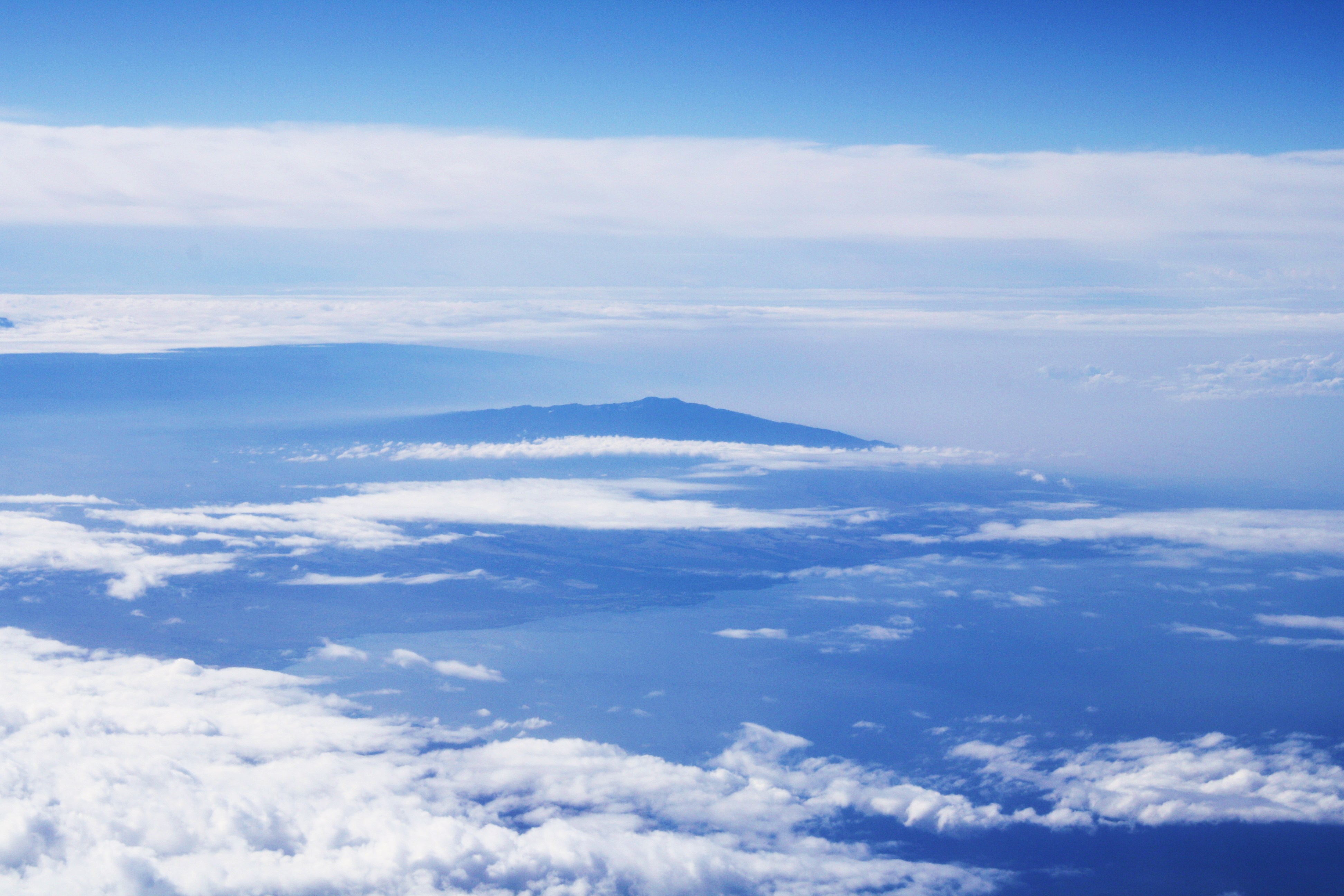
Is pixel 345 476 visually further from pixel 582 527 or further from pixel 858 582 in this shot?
pixel 858 582

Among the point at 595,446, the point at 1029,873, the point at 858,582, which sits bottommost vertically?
the point at 1029,873

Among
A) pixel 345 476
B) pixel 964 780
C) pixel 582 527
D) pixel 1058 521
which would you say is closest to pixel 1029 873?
pixel 964 780

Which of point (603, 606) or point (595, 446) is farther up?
point (595, 446)

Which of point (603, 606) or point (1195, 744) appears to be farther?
point (603, 606)

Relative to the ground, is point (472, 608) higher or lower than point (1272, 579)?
lower

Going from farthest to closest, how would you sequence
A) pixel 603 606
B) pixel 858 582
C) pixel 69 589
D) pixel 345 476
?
pixel 345 476, pixel 858 582, pixel 603 606, pixel 69 589

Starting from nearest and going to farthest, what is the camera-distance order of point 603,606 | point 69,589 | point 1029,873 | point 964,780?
point 1029,873, point 964,780, point 69,589, point 603,606

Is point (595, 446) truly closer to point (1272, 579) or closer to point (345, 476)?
point (345, 476)

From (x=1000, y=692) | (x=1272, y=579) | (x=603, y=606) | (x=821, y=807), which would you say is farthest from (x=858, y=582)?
(x=821, y=807)

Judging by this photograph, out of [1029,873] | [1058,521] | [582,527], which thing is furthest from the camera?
[1058,521]
